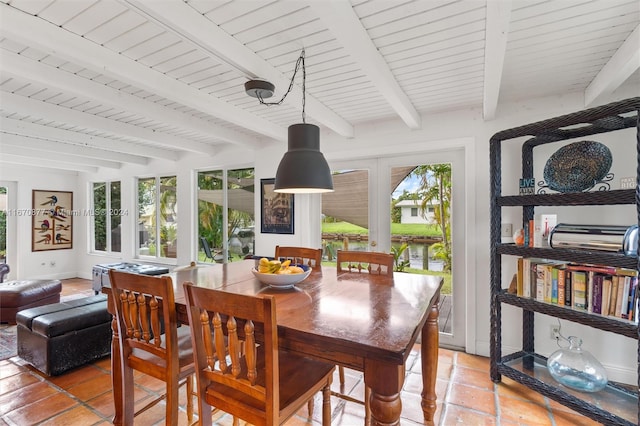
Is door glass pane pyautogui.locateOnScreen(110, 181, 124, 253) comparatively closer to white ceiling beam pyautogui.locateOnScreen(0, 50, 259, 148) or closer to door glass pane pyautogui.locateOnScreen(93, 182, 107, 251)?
door glass pane pyautogui.locateOnScreen(93, 182, 107, 251)

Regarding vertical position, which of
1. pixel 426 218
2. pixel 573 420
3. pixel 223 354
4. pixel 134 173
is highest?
pixel 134 173

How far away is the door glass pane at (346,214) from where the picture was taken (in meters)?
3.62

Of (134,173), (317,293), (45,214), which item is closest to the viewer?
(317,293)

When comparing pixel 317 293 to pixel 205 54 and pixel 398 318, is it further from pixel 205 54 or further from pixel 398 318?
pixel 205 54

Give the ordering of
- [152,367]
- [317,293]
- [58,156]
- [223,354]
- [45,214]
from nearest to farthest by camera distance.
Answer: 1. [223,354]
2. [152,367]
3. [317,293]
4. [58,156]
5. [45,214]

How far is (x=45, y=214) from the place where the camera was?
6.28 m

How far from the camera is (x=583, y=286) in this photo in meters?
2.09

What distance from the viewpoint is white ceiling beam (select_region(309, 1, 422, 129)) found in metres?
1.37

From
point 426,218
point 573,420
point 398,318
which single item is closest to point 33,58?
point 398,318

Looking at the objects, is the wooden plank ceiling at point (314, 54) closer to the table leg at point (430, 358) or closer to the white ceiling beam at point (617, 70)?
the white ceiling beam at point (617, 70)

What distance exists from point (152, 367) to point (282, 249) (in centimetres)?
142

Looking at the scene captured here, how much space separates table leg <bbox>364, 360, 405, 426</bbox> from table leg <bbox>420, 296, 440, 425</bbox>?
2.39ft

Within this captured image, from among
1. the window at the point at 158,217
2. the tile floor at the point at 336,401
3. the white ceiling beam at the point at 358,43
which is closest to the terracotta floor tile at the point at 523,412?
the tile floor at the point at 336,401

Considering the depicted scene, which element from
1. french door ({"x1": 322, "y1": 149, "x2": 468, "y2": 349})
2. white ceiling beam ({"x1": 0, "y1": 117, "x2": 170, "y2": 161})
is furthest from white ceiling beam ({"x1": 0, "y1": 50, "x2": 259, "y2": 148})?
french door ({"x1": 322, "y1": 149, "x2": 468, "y2": 349})
